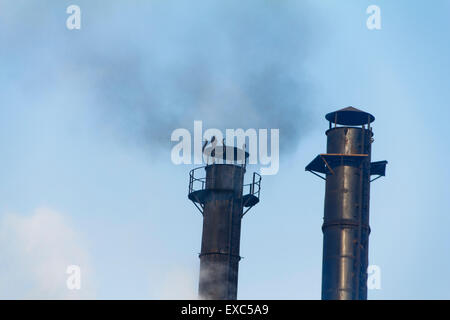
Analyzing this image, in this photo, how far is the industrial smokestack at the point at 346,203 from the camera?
45.4 meters

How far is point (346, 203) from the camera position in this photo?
152ft

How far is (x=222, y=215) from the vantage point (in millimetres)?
46062

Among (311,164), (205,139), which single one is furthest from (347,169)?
(205,139)

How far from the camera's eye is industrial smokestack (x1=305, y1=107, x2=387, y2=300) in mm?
45375

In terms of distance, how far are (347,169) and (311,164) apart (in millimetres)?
2250

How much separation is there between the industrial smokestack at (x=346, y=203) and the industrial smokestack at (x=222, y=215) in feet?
11.3

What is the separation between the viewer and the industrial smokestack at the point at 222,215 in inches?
1778

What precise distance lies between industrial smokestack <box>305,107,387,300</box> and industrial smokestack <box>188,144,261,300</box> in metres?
3.46

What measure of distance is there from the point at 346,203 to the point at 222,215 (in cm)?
549

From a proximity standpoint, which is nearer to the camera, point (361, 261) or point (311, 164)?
point (361, 261)

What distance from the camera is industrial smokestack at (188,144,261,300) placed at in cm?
4516
